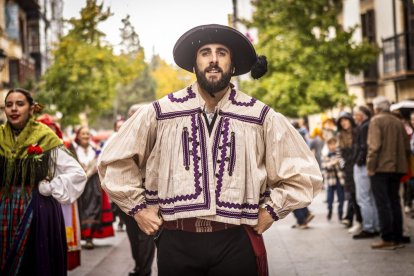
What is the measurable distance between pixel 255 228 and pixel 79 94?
30.7 metres

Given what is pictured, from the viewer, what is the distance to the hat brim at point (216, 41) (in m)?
4.07

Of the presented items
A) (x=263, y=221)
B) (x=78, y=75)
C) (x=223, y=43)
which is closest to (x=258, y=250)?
(x=263, y=221)

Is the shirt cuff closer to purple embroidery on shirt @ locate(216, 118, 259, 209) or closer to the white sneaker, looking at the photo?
purple embroidery on shirt @ locate(216, 118, 259, 209)

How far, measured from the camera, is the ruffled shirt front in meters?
3.88

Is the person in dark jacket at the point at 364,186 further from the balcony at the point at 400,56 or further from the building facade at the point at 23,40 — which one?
the building facade at the point at 23,40

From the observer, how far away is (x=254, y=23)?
31.3m

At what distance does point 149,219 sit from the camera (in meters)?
3.93

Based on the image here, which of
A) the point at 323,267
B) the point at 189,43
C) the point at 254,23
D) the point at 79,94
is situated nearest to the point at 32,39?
the point at 79,94

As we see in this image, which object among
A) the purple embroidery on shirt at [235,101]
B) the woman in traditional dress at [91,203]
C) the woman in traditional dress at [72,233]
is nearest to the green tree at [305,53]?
the woman in traditional dress at [91,203]

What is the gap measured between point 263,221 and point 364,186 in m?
7.44

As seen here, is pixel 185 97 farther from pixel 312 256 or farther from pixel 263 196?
pixel 312 256

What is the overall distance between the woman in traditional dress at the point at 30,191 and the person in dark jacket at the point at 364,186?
5908 millimetres

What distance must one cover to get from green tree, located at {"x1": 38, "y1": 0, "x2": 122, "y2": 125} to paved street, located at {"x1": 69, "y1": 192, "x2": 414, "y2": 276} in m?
19.1

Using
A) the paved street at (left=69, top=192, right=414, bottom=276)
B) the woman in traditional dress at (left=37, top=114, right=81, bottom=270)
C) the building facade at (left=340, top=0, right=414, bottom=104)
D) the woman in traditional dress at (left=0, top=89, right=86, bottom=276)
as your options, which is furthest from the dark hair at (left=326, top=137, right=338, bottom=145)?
the building facade at (left=340, top=0, right=414, bottom=104)
